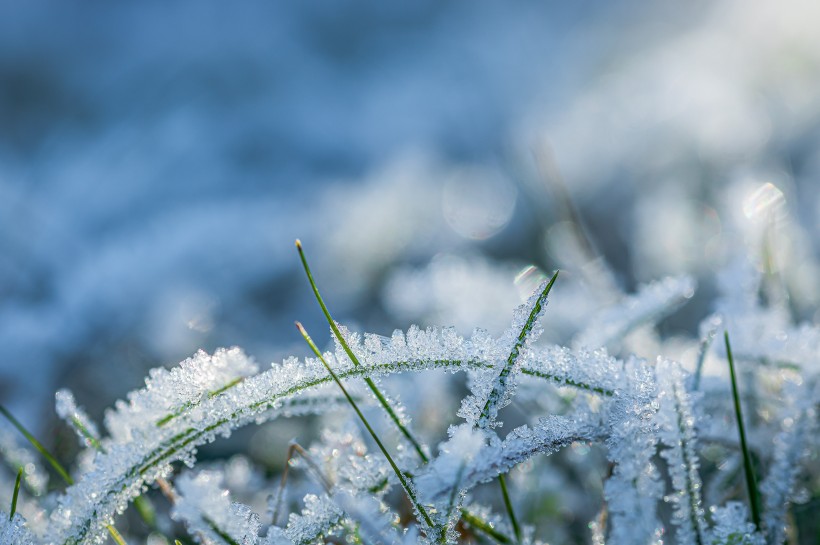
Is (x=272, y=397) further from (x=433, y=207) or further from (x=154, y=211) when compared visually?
(x=154, y=211)

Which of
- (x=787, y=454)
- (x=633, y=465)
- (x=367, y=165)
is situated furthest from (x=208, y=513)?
(x=367, y=165)

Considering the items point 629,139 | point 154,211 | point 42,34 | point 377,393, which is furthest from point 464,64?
point 377,393

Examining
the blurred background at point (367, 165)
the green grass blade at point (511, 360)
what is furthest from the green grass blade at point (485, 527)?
the blurred background at point (367, 165)

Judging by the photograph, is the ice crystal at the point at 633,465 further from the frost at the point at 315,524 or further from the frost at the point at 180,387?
the frost at the point at 180,387

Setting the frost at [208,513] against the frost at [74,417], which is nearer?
the frost at [208,513]

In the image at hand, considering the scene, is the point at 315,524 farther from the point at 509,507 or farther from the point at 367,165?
the point at 367,165

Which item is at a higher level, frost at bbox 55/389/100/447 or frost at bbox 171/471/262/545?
frost at bbox 55/389/100/447

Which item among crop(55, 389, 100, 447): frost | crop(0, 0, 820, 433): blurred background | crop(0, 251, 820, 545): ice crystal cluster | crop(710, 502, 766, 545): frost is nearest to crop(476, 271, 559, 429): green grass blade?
crop(0, 251, 820, 545): ice crystal cluster

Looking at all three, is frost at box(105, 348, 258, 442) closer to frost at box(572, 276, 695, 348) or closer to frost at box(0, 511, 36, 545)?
frost at box(0, 511, 36, 545)
